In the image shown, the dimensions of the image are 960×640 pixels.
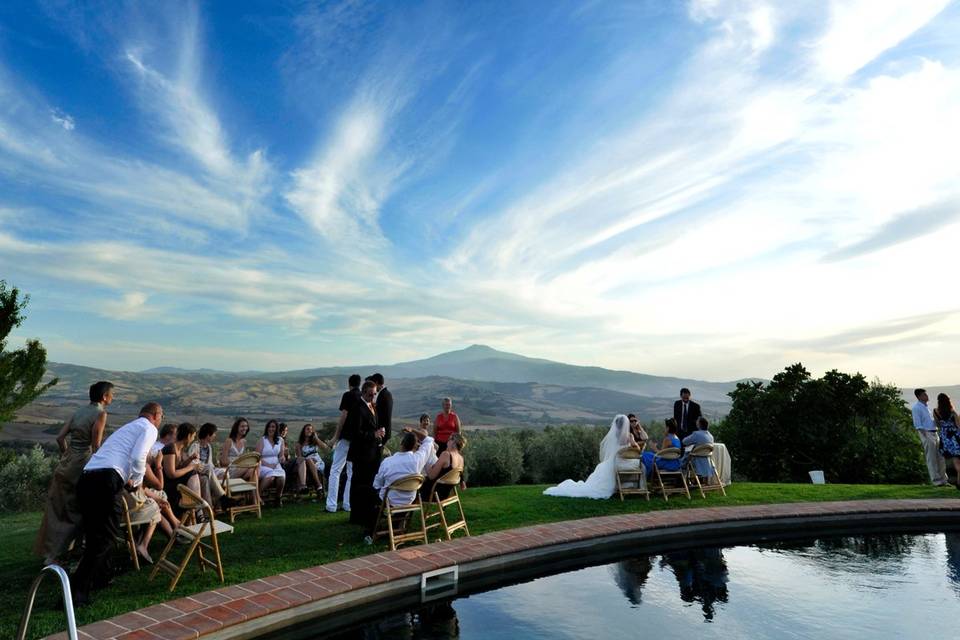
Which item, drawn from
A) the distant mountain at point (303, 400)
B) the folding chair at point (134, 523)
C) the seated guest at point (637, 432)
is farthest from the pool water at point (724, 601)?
→ the distant mountain at point (303, 400)

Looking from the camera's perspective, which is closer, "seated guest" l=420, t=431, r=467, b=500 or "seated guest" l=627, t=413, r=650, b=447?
"seated guest" l=420, t=431, r=467, b=500

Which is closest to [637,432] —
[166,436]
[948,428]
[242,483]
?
[948,428]

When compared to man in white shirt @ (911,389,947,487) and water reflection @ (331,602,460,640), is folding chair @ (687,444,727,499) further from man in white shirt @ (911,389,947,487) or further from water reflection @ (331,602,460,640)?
water reflection @ (331,602,460,640)

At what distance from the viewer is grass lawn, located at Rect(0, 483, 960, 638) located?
4895 millimetres

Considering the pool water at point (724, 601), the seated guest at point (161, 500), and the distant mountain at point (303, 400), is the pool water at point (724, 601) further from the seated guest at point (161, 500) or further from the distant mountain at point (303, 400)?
the distant mountain at point (303, 400)

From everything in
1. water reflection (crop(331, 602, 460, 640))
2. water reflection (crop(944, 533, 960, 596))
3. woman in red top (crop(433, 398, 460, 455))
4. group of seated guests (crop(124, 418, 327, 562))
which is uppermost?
woman in red top (crop(433, 398, 460, 455))

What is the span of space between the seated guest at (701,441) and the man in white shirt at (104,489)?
9.13 meters

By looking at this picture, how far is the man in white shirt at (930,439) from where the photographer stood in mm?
11455

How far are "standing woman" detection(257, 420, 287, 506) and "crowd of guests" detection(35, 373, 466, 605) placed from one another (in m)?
0.02

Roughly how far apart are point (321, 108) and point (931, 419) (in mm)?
18332

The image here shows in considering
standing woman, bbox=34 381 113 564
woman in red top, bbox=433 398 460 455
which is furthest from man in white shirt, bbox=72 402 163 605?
woman in red top, bbox=433 398 460 455

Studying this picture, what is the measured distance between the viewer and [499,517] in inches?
339

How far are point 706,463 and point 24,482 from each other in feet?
71.7

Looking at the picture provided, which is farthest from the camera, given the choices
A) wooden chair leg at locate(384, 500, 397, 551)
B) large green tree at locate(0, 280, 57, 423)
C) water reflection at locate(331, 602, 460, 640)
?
large green tree at locate(0, 280, 57, 423)
